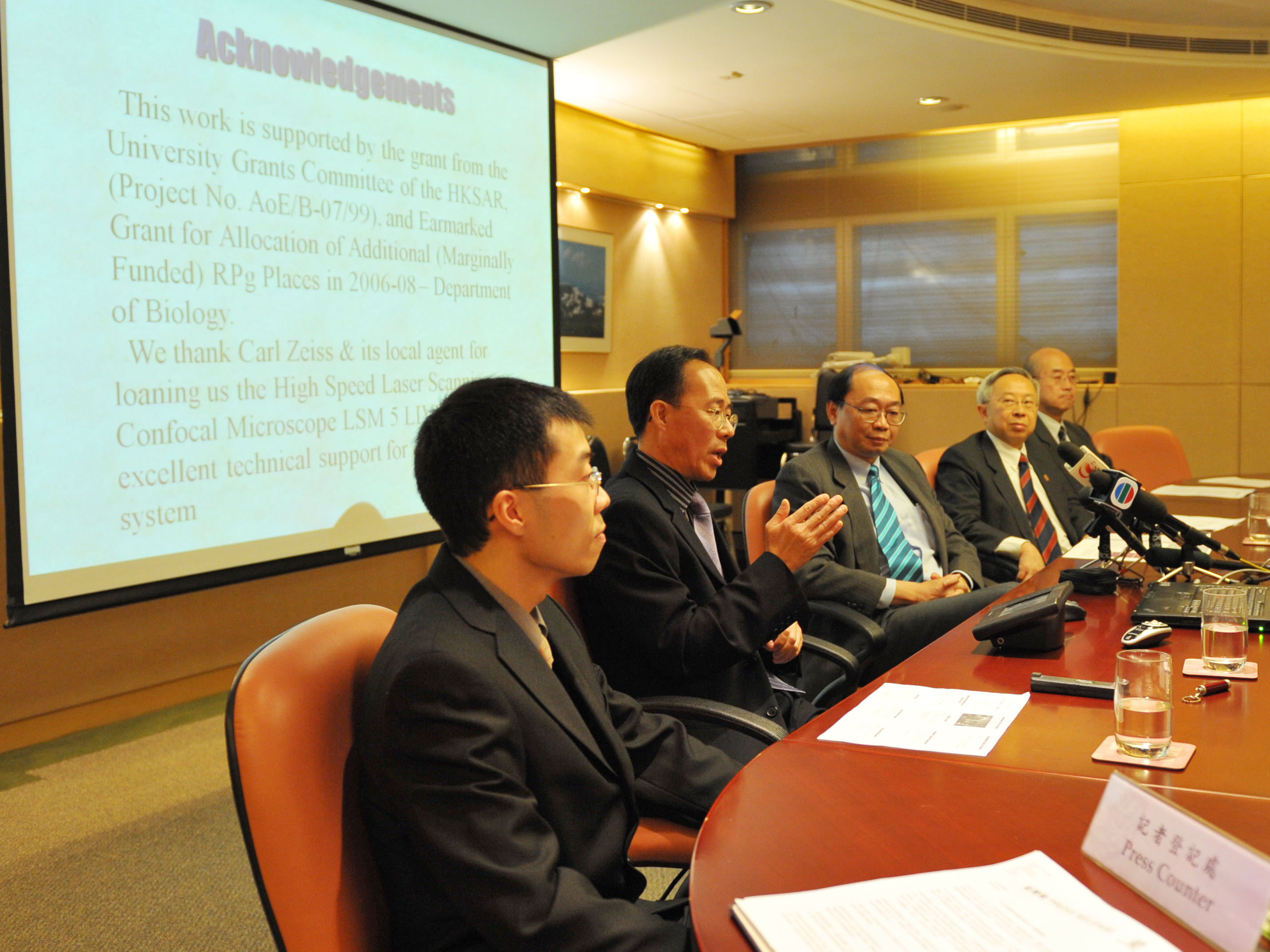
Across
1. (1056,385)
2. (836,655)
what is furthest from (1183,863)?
(1056,385)

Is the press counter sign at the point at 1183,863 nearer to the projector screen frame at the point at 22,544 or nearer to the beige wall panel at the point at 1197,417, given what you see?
the projector screen frame at the point at 22,544

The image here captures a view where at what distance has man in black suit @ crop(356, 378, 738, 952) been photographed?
3.69ft

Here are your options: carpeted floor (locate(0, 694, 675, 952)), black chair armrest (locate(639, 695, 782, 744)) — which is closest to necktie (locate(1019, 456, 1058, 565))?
carpeted floor (locate(0, 694, 675, 952))

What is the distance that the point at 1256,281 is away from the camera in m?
6.70

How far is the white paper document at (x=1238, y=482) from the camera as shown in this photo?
4.34 meters

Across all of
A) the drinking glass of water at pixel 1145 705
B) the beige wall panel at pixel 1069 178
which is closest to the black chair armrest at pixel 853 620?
the drinking glass of water at pixel 1145 705

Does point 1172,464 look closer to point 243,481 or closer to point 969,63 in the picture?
point 969,63

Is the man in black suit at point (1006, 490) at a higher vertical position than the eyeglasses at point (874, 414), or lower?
lower

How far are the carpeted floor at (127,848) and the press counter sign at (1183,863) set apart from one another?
1787 mm

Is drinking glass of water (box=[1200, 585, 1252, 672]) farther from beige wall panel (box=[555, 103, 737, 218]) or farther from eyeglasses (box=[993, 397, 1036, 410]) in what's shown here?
beige wall panel (box=[555, 103, 737, 218])

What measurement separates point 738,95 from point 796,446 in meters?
2.39

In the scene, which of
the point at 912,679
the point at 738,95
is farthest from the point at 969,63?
the point at 912,679

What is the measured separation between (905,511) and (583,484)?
203 centimetres

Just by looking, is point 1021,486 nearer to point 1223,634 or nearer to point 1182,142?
point 1223,634
